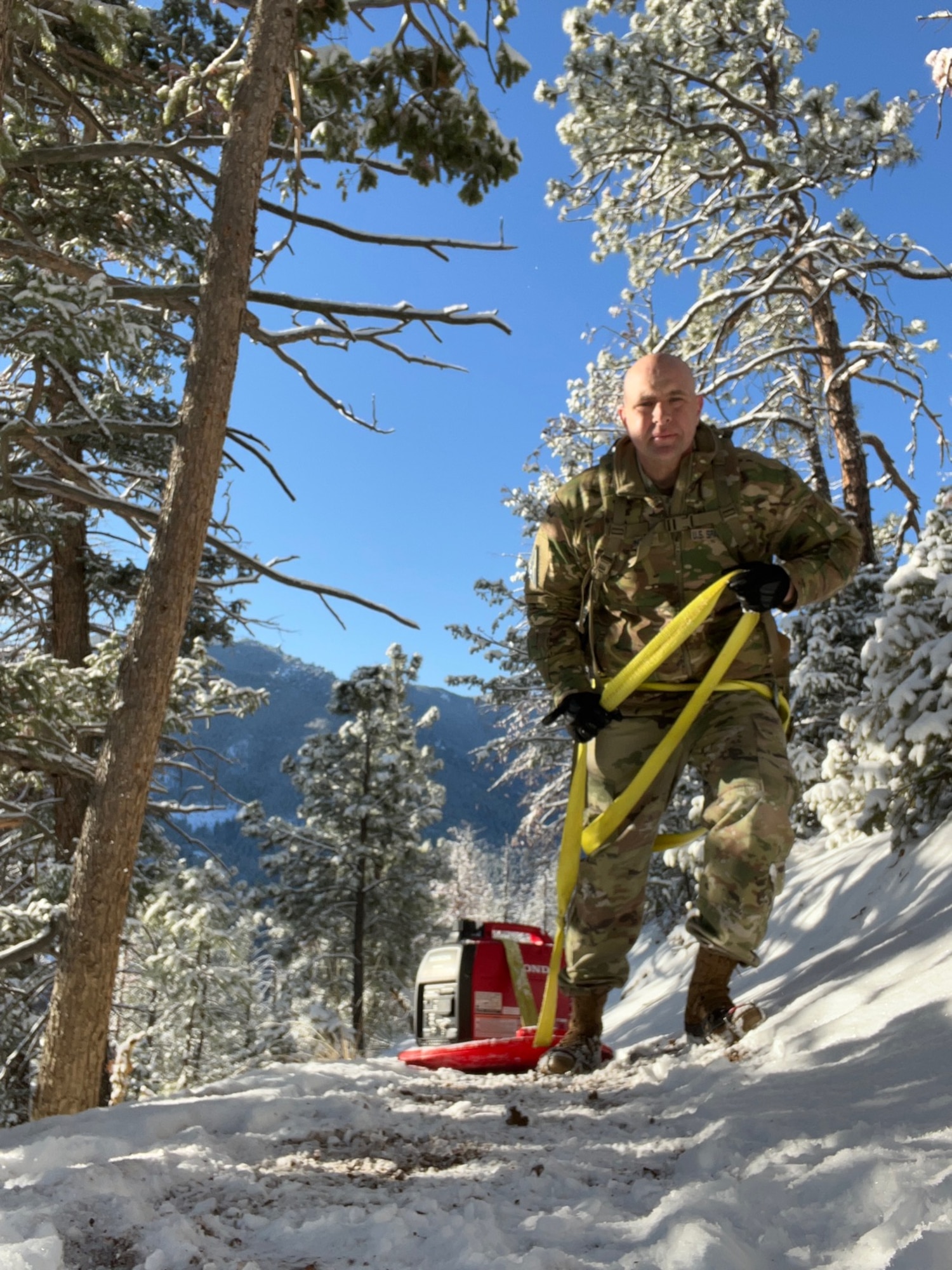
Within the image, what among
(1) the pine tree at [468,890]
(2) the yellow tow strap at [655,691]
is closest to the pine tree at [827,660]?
(2) the yellow tow strap at [655,691]

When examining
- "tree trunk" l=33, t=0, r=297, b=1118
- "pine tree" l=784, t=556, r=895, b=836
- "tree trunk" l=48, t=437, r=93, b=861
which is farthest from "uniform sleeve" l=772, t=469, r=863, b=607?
"tree trunk" l=48, t=437, r=93, b=861

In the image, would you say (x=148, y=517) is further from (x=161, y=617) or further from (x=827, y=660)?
(x=827, y=660)

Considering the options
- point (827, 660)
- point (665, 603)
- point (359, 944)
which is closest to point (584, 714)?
point (665, 603)

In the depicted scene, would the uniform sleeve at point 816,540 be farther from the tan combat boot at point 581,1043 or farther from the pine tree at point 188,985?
the pine tree at point 188,985

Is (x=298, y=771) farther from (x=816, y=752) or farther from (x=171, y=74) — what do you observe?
(x=171, y=74)

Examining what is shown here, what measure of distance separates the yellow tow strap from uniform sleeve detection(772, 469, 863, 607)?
0.28 metres

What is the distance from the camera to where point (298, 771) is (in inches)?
1043

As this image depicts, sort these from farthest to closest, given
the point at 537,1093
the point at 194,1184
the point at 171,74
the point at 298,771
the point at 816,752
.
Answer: the point at 298,771
the point at 816,752
the point at 171,74
the point at 537,1093
the point at 194,1184

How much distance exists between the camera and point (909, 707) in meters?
5.62

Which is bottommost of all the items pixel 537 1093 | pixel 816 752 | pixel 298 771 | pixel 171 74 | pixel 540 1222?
pixel 537 1093

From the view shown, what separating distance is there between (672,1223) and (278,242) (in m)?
6.34

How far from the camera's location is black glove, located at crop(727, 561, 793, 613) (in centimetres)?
329

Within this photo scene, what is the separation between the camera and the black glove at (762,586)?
329 centimetres

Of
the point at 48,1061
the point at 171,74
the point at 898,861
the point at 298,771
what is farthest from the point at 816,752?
the point at 298,771
